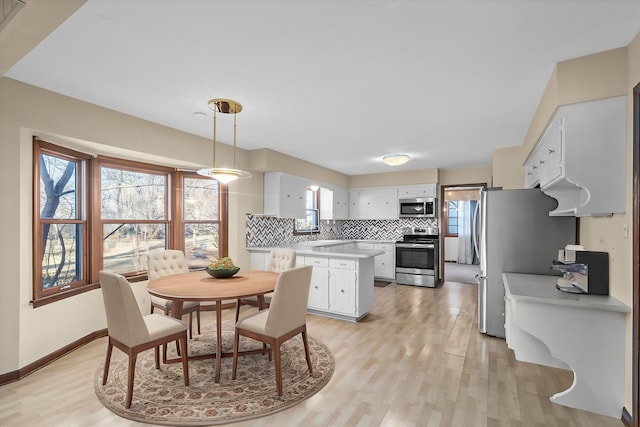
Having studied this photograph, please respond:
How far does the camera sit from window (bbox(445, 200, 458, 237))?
9914mm

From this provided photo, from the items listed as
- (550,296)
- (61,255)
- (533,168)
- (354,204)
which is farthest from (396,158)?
(61,255)

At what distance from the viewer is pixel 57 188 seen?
304 cm

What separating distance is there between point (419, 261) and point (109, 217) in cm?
520

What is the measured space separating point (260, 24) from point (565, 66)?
206 cm

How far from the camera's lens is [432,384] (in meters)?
2.44

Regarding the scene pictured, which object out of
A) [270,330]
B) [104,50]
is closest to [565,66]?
[270,330]

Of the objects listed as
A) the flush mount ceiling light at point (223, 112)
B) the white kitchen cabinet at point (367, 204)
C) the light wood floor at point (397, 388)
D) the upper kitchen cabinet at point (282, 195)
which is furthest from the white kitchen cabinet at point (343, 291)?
the white kitchen cabinet at point (367, 204)

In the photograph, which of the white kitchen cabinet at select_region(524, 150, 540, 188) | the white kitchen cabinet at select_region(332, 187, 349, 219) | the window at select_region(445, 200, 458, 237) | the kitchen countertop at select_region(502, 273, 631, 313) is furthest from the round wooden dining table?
the window at select_region(445, 200, 458, 237)

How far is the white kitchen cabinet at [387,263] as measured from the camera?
651 cm

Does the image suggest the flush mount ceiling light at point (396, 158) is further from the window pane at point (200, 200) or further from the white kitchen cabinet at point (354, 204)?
the window pane at point (200, 200)

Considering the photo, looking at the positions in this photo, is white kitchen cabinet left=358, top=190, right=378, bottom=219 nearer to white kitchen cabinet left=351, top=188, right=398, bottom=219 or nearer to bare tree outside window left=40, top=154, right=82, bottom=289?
white kitchen cabinet left=351, top=188, right=398, bottom=219

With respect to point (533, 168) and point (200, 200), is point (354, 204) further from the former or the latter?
point (533, 168)

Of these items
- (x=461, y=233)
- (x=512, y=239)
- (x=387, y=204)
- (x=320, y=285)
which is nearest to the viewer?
(x=512, y=239)

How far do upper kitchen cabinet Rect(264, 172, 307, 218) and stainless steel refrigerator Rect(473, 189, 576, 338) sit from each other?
2853 mm
